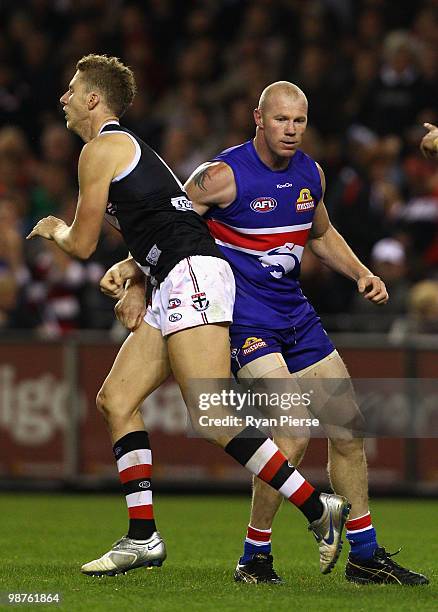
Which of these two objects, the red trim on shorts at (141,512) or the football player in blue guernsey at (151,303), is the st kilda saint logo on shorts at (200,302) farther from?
the red trim on shorts at (141,512)

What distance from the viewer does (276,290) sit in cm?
680

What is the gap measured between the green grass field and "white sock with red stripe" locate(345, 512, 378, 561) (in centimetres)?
17

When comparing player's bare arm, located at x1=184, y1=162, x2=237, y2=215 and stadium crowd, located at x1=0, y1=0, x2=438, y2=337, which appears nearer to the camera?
player's bare arm, located at x1=184, y1=162, x2=237, y2=215

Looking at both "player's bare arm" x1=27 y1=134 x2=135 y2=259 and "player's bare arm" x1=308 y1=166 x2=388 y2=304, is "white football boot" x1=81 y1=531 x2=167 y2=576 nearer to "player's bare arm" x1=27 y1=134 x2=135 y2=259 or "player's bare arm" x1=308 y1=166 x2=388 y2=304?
"player's bare arm" x1=27 y1=134 x2=135 y2=259

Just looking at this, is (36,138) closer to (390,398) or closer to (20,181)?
(20,181)

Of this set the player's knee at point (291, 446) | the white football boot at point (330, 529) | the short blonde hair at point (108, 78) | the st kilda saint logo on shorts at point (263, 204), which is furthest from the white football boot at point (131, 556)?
the short blonde hair at point (108, 78)

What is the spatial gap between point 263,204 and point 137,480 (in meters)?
1.51

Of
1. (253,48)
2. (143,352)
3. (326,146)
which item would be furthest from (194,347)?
(253,48)

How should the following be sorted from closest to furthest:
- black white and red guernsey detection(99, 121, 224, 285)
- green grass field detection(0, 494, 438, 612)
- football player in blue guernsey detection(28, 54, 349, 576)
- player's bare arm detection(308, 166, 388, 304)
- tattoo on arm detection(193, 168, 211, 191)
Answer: green grass field detection(0, 494, 438, 612)
football player in blue guernsey detection(28, 54, 349, 576)
black white and red guernsey detection(99, 121, 224, 285)
tattoo on arm detection(193, 168, 211, 191)
player's bare arm detection(308, 166, 388, 304)

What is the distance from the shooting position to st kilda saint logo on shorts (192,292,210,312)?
6.43 metres

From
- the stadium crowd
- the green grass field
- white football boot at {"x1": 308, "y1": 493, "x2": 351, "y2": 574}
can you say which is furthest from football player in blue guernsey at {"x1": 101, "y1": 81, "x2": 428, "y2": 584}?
the stadium crowd

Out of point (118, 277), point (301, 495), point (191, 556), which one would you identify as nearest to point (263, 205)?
point (118, 277)

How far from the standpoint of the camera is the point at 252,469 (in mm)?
6312

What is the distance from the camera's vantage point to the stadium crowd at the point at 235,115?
12.9m
